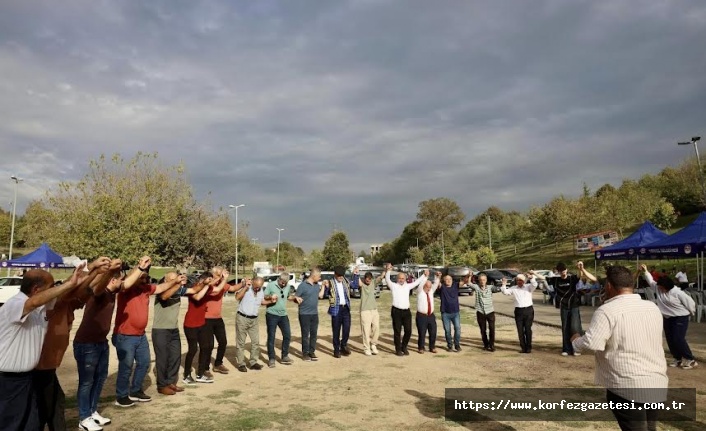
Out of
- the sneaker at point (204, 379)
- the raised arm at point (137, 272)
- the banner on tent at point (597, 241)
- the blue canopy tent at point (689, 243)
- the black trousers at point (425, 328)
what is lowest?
the sneaker at point (204, 379)

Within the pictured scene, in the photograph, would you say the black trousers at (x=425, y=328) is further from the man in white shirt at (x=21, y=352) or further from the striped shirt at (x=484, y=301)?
the man in white shirt at (x=21, y=352)

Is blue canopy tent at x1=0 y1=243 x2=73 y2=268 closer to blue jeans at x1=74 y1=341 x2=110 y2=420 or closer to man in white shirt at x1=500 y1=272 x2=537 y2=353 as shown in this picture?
blue jeans at x1=74 y1=341 x2=110 y2=420

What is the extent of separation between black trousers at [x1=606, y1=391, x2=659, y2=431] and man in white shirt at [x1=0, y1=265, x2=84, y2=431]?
172 inches

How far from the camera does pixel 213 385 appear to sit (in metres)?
7.54

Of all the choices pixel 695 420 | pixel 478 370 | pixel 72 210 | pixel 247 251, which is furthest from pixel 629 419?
pixel 247 251

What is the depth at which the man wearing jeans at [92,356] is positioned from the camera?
533cm

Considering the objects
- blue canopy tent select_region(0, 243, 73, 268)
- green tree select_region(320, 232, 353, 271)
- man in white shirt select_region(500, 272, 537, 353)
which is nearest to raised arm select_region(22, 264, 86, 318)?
man in white shirt select_region(500, 272, 537, 353)

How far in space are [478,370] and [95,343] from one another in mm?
6163

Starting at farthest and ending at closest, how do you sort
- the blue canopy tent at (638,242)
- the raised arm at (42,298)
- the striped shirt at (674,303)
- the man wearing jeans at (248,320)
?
the blue canopy tent at (638,242) → the man wearing jeans at (248,320) → the striped shirt at (674,303) → the raised arm at (42,298)

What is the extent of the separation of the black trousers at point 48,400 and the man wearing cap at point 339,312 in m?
5.95

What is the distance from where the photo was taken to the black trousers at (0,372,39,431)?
3.69 m

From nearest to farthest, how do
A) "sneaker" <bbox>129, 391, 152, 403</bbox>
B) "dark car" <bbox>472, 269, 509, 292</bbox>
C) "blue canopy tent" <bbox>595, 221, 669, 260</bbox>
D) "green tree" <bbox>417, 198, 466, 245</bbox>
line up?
"sneaker" <bbox>129, 391, 152, 403</bbox>
"blue canopy tent" <bbox>595, 221, 669, 260</bbox>
"dark car" <bbox>472, 269, 509, 292</bbox>
"green tree" <bbox>417, 198, 466, 245</bbox>

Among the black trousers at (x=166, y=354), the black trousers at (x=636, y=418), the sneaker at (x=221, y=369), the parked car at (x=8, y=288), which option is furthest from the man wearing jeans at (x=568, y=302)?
the parked car at (x=8, y=288)

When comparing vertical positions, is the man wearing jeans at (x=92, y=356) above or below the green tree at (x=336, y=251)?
below
